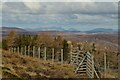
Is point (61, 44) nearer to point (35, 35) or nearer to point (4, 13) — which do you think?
point (35, 35)

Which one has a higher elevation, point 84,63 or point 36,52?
point 36,52

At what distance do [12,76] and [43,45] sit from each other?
1.31 meters

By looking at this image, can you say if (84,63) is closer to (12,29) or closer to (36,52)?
(36,52)

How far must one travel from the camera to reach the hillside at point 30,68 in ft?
25.4

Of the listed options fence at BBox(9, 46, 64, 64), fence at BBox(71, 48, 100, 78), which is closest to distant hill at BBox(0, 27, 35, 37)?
fence at BBox(9, 46, 64, 64)

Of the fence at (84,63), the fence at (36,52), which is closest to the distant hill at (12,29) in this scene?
the fence at (36,52)

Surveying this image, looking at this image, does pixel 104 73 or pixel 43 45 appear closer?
pixel 104 73

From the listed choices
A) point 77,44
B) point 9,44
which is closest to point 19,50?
point 9,44

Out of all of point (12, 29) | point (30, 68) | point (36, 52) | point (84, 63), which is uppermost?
point (12, 29)

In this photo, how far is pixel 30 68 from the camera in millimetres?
8031

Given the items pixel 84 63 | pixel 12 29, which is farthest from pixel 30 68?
pixel 84 63

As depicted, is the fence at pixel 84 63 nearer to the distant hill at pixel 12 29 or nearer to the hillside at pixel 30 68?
the hillside at pixel 30 68

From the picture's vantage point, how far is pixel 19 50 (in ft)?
27.7

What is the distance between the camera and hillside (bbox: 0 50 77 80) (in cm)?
775
